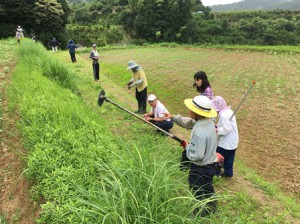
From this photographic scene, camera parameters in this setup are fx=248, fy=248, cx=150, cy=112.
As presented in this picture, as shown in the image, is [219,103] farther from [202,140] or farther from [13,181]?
[13,181]

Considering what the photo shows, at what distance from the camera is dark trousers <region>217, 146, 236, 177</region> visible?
→ 433cm

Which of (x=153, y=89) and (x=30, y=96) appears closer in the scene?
(x=30, y=96)

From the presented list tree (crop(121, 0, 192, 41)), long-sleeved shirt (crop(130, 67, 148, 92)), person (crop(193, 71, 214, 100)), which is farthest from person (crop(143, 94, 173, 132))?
tree (crop(121, 0, 192, 41))

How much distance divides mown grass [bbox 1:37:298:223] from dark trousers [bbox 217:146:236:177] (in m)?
0.29

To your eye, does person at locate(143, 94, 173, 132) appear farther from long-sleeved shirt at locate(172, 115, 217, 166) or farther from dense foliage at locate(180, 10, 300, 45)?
dense foliage at locate(180, 10, 300, 45)

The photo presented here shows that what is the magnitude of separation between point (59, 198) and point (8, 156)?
5.14 ft

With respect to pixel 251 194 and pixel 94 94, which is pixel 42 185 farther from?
pixel 94 94

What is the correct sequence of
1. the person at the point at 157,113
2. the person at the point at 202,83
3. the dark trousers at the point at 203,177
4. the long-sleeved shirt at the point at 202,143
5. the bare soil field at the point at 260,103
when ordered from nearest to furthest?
the long-sleeved shirt at the point at 202,143 < the dark trousers at the point at 203,177 < the person at the point at 202,83 < the person at the point at 157,113 < the bare soil field at the point at 260,103

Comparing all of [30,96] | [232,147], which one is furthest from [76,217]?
[30,96]

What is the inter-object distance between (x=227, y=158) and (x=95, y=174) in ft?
7.98

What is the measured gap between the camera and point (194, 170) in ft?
10.6

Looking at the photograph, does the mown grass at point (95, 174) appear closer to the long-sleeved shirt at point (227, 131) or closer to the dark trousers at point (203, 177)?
the dark trousers at point (203, 177)

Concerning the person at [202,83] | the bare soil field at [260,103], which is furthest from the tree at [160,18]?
the person at [202,83]

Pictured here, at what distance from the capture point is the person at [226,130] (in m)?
4.06
